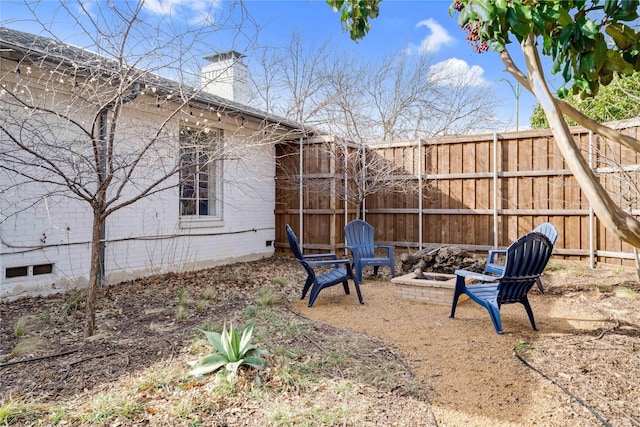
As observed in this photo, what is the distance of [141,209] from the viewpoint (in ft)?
20.8

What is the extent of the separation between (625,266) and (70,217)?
839 cm

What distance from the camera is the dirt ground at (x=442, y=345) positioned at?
2506mm

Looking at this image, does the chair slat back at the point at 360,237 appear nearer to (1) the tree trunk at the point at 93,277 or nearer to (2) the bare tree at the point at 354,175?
(2) the bare tree at the point at 354,175

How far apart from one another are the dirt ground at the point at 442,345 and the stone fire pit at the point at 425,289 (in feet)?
0.44

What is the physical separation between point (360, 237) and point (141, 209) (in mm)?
3479

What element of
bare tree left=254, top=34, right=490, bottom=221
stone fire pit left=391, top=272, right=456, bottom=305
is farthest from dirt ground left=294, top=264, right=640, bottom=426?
bare tree left=254, top=34, right=490, bottom=221

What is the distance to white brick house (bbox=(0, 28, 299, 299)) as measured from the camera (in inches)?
178

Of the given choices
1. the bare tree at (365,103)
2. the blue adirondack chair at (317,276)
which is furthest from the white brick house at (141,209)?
the bare tree at (365,103)

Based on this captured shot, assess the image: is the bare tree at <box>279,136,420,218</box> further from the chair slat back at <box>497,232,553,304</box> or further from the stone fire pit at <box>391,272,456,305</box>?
the chair slat back at <box>497,232,553,304</box>

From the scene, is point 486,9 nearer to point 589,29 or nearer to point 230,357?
point 589,29

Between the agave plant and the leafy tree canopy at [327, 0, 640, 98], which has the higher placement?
the leafy tree canopy at [327, 0, 640, 98]

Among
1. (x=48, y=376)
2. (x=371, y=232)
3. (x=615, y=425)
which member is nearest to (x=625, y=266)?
(x=371, y=232)

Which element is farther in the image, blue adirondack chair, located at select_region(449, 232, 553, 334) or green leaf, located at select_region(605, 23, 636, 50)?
blue adirondack chair, located at select_region(449, 232, 553, 334)

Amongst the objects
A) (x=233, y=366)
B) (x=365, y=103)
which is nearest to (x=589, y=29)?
(x=233, y=366)
